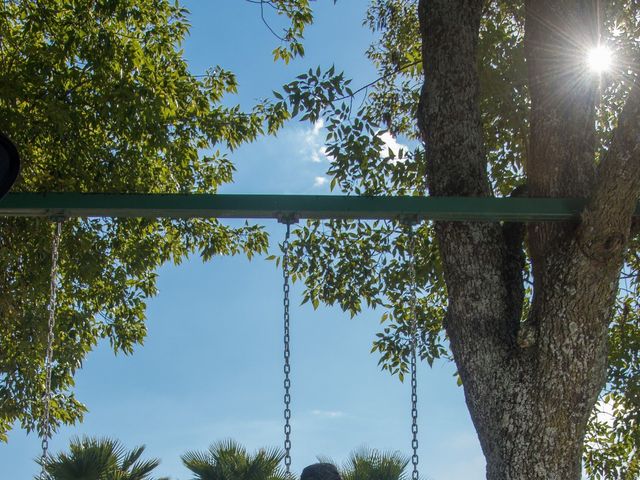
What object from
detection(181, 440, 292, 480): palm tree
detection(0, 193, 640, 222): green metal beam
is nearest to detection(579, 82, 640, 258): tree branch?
detection(0, 193, 640, 222): green metal beam

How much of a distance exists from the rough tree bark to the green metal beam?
0.77 ft

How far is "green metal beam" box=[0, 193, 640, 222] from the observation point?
4965mm

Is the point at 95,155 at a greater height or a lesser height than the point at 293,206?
greater

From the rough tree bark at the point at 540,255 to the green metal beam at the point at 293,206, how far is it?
236mm

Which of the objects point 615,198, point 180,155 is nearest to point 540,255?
point 615,198

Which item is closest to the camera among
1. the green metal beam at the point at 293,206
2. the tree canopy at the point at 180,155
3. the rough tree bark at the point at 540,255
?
the rough tree bark at the point at 540,255

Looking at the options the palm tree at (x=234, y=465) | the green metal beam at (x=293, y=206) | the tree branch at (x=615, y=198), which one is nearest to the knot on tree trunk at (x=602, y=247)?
the tree branch at (x=615, y=198)

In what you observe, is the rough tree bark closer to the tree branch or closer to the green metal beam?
the tree branch

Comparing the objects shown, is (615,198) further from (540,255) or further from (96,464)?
(96,464)

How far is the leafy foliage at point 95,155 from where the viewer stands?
870cm

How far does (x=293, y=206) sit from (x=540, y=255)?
5.08 ft

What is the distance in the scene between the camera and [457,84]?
18.2 ft

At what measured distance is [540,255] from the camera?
5109 millimetres

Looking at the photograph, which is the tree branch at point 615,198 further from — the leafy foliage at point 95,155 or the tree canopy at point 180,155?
the leafy foliage at point 95,155
